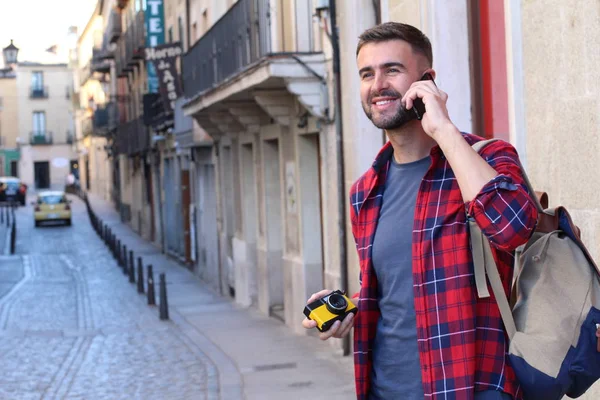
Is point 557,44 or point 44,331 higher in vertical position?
point 557,44

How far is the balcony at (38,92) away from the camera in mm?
90688

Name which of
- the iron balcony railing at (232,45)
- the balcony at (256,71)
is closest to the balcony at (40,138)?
the iron balcony railing at (232,45)

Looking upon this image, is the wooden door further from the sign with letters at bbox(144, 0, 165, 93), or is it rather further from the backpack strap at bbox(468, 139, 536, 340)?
the backpack strap at bbox(468, 139, 536, 340)

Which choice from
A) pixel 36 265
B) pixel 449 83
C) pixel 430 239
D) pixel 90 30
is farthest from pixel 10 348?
pixel 90 30

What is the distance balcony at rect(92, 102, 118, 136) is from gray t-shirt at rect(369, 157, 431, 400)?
4626 centimetres

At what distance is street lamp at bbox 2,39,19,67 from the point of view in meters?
27.5

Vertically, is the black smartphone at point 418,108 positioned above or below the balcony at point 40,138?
below

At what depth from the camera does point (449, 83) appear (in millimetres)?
8383

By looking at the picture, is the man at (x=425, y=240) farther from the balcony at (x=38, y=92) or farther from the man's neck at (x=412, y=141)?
the balcony at (x=38, y=92)

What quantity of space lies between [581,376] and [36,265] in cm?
2796

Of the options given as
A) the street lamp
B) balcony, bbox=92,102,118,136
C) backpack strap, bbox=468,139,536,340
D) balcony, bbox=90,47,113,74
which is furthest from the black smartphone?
balcony, bbox=90,47,113,74

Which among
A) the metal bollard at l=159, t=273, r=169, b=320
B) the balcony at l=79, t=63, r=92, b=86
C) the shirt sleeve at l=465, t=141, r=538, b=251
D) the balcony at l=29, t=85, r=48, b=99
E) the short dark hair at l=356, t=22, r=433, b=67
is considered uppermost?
the balcony at l=29, t=85, r=48, b=99

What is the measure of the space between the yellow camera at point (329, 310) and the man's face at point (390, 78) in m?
Result: 0.53

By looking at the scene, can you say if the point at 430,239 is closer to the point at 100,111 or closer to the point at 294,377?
the point at 294,377
